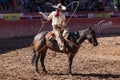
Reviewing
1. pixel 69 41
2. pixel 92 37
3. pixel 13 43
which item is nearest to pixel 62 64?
pixel 69 41

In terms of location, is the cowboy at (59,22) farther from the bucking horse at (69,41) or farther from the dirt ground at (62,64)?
the dirt ground at (62,64)

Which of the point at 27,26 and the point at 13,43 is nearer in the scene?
the point at 13,43

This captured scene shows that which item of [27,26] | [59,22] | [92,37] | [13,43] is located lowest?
[13,43]

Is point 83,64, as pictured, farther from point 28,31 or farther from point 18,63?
point 28,31

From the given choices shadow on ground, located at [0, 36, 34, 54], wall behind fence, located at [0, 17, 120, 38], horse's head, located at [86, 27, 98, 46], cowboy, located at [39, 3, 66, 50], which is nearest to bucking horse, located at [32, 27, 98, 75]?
horse's head, located at [86, 27, 98, 46]

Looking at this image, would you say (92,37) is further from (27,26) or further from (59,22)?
(27,26)

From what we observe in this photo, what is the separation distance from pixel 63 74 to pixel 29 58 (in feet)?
10.6

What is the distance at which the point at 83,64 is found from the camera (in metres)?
14.5

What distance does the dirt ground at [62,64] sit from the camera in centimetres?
1241

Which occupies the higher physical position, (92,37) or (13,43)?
(92,37)

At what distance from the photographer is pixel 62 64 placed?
14.4m

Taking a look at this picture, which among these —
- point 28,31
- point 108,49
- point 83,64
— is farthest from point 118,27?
point 83,64

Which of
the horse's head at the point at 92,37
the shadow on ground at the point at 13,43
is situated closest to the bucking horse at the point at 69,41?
the horse's head at the point at 92,37

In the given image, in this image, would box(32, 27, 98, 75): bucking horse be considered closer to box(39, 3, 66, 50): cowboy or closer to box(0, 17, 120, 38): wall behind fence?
box(39, 3, 66, 50): cowboy
